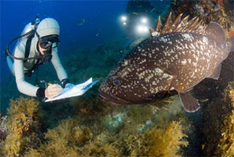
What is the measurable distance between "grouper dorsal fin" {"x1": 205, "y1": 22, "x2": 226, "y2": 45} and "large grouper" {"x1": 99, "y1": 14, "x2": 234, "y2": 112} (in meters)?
0.64

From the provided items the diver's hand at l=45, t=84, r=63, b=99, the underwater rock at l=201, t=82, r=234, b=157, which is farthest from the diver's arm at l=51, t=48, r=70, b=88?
the underwater rock at l=201, t=82, r=234, b=157

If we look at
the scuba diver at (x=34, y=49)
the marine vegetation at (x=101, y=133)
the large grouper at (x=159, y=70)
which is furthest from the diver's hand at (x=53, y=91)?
the large grouper at (x=159, y=70)

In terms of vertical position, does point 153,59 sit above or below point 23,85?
above

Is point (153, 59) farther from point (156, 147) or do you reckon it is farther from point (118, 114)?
point (118, 114)

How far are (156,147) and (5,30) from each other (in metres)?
137

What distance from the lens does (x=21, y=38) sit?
169 inches

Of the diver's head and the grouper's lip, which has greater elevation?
the diver's head

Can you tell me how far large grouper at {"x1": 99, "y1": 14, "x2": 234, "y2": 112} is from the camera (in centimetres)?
250

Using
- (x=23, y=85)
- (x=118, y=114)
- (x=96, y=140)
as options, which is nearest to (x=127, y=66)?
(x=96, y=140)

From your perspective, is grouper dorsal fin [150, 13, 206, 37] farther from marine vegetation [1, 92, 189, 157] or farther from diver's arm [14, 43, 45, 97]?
diver's arm [14, 43, 45, 97]

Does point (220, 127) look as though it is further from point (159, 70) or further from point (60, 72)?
point (60, 72)

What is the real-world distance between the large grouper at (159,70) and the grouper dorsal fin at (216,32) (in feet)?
2.11

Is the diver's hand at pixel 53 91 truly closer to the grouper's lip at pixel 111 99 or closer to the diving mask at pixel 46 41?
the grouper's lip at pixel 111 99

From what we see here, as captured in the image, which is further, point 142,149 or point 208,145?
point 208,145
